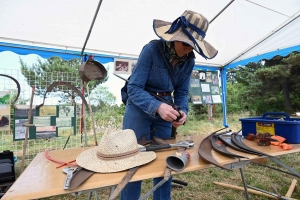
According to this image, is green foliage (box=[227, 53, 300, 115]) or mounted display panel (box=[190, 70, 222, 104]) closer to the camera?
mounted display panel (box=[190, 70, 222, 104])

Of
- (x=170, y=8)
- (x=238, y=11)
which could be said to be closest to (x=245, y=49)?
(x=238, y=11)

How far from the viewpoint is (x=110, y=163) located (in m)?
0.70

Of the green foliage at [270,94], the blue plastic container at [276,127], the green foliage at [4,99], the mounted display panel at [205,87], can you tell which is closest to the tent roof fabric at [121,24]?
the green foliage at [4,99]

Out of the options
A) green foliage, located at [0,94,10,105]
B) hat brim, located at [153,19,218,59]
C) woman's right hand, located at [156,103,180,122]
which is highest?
hat brim, located at [153,19,218,59]

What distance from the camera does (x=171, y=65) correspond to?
1.12 m

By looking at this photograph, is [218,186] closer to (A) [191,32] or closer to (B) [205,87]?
(A) [191,32]

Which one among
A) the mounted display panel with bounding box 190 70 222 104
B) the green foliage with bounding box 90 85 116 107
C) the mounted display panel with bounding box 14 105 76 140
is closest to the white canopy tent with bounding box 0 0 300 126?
the mounted display panel with bounding box 14 105 76 140

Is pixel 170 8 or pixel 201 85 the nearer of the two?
pixel 170 8

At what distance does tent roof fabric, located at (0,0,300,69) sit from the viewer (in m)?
2.16

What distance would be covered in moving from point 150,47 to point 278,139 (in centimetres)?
87

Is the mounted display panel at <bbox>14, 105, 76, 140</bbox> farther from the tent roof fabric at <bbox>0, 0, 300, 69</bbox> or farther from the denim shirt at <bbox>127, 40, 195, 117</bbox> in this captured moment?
the denim shirt at <bbox>127, 40, 195, 117</bbox>

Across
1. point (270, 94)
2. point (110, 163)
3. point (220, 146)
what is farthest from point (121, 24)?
point (270, 94)

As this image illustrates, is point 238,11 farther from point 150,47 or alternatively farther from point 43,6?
point 43,6

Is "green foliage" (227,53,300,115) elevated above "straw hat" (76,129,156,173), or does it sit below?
above
